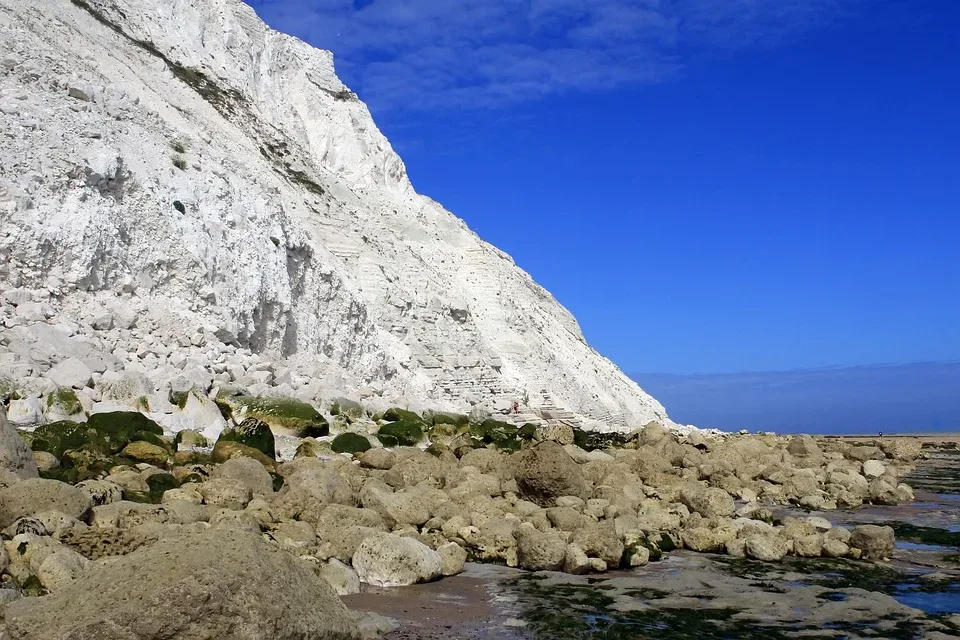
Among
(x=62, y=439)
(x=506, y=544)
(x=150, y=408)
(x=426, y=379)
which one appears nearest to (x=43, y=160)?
(x=150, y=408)

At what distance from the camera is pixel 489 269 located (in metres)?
44.2

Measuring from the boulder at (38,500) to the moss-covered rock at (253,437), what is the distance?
6.27m

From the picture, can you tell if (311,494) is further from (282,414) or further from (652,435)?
(652,435)

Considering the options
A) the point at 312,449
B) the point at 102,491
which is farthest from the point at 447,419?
the point at 102,491

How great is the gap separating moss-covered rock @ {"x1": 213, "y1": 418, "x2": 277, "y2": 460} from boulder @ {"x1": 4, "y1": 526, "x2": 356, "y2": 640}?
10.1m

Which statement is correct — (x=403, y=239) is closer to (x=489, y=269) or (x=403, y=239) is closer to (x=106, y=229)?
(x=489, y=269)

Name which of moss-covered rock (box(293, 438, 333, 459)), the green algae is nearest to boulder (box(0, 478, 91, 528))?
moss-covered rock (box(293, 438, 333, 459))

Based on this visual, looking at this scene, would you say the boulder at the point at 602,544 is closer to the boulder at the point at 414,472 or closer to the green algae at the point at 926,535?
the boulder at the point at 414,472

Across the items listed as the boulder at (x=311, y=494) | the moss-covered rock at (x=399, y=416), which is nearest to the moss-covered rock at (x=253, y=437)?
the boulder at (x=311, y=494)

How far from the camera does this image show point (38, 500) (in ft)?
30.8

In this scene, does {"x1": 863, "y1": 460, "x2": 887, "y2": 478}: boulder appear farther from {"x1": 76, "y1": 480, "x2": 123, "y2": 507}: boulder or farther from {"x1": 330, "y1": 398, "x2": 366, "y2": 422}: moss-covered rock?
{"x1": 76, "y1": 480, "x2": 123, "y2": 507}: boulder

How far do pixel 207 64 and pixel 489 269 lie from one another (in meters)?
16.9

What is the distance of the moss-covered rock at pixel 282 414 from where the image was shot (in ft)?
64.3

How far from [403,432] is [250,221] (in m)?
9.96
